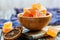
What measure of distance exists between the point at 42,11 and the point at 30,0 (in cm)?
122

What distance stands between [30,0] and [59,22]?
0.80 m

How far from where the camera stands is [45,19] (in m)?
0.83

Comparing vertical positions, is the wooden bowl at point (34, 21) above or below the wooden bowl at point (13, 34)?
above

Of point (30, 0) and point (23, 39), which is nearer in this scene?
point (23, 39)

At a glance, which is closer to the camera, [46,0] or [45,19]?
[45,19]

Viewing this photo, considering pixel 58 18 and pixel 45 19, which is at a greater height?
pixel 45 19

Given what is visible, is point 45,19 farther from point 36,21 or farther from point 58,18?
point 58,18

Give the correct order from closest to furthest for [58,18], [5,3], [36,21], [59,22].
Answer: [36,21] < [59,22] < [58,18] < [5,3]

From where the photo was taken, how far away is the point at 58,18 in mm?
1477

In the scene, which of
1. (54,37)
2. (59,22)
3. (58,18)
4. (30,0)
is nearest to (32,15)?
(54,37)

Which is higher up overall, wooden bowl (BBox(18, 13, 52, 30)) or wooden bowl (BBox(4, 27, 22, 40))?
wooden bowl (BBox(18, 13, 52, 30))

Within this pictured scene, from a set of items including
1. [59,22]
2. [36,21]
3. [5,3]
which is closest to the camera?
[36,21]

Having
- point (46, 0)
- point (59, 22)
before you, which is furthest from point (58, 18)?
point (46, 0)

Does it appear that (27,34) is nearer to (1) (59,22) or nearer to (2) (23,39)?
(2) (23,39)
